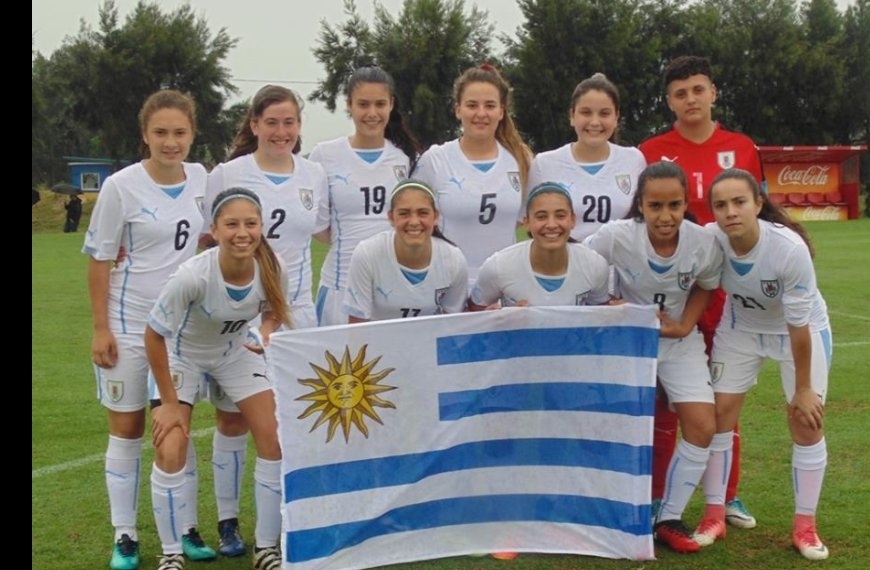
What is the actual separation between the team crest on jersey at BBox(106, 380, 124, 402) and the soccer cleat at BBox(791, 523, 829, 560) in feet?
9.83

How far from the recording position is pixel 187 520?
15.5 feet

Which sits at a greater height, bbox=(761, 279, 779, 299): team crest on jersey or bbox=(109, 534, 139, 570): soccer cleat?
bbox=(761, 279, 779, 299): team crest on jersey

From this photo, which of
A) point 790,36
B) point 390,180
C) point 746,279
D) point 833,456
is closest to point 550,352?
point 746,279

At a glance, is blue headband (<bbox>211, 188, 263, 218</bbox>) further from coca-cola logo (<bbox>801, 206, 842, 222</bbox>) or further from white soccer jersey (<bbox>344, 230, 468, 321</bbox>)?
coca-cola logo (<bbox>801, 206, 842, 222</bbox>)

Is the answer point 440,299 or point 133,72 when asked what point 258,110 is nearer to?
point 440,299

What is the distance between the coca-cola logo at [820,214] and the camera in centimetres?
3394

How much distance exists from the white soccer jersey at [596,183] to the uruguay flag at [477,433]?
86 cm

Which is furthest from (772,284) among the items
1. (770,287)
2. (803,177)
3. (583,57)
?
(583,57)

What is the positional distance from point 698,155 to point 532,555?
2.16 m

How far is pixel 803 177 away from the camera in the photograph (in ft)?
111

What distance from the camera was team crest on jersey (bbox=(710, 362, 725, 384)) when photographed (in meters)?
4.83

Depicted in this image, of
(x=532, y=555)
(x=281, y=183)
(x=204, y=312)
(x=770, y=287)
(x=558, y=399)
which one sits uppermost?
(x=281, y=183)

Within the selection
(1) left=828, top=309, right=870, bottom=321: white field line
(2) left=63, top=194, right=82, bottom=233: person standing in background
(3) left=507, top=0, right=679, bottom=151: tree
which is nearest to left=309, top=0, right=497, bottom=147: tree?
(3) left=507, top=0, right=679, bottom=151: tree

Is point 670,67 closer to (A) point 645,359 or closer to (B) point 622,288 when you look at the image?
(B) point 622,288
